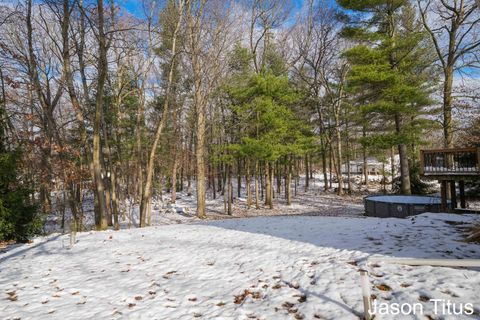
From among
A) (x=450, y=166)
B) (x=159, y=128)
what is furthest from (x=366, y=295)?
(x=159, y=128)

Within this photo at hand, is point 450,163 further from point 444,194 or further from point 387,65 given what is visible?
point 387,65

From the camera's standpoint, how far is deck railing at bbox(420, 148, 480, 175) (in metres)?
10.5

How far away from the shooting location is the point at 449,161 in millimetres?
11180

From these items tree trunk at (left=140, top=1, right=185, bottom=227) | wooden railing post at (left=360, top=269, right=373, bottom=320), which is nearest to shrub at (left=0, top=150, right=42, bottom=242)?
tree trunk at (left=140, top=1, right=185, bottom=227)

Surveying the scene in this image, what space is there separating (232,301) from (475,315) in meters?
3.27

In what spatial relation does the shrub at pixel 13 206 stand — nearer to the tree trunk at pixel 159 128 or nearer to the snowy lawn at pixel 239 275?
the snowy lawn at pixel 239 275

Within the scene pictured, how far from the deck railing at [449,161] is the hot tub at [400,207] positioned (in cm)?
233

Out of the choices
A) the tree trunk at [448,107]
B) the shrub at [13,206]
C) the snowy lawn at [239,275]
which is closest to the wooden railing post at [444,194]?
the snowy lawn at [239,275]

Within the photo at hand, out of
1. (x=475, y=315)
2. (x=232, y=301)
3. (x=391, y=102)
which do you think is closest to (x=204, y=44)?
(x=391, y=102)

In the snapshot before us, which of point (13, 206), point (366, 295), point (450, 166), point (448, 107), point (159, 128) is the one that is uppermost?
point (448, 107)

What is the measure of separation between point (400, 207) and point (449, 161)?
329cm

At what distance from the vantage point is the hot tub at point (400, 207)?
1271 centimetres

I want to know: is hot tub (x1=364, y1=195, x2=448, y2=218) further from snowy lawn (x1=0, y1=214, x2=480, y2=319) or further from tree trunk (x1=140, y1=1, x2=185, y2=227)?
tree trunk (x1=140, y1=1, x2=185, y2=227)

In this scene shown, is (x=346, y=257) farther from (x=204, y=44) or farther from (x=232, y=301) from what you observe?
(x=204, y=44)
